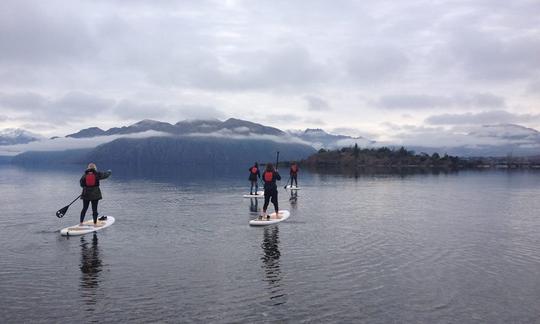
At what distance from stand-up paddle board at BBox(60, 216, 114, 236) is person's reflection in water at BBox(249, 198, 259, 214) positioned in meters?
8.85

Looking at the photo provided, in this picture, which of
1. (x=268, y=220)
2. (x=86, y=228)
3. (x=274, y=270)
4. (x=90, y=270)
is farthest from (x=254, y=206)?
(x=90, y=270)

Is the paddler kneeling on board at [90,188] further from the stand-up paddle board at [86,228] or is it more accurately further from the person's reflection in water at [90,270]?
the person's reflection in water at [90,270]

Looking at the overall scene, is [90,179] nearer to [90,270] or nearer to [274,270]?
[90,270]

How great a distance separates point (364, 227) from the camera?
21062 millimetres

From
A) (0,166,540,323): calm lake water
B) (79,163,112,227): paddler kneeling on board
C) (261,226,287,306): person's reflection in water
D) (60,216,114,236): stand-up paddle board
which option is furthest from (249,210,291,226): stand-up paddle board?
(79,163,112,227): paddler kneeling on board

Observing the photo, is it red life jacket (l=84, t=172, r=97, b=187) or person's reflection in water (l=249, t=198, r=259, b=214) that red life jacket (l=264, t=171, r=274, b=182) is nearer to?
person's reflection in water (l=249, t=198, r=259, b=214)

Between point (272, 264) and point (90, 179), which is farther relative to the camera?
point (90, 179)

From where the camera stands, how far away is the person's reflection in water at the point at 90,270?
10977mm

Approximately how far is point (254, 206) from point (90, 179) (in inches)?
489

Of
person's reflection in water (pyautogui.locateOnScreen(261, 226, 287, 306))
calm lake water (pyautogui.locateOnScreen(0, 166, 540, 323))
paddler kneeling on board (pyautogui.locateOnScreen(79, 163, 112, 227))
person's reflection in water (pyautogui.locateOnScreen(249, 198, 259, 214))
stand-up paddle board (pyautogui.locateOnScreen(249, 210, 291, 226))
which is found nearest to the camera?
calm lake water (pyautogui.locateOnScreen(0, 166, 540, 323))

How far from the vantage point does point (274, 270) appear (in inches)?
530

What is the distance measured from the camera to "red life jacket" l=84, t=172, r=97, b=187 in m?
20.7

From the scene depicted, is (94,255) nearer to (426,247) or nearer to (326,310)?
(326,310)

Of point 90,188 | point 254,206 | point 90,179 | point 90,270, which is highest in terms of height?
point 90,179
